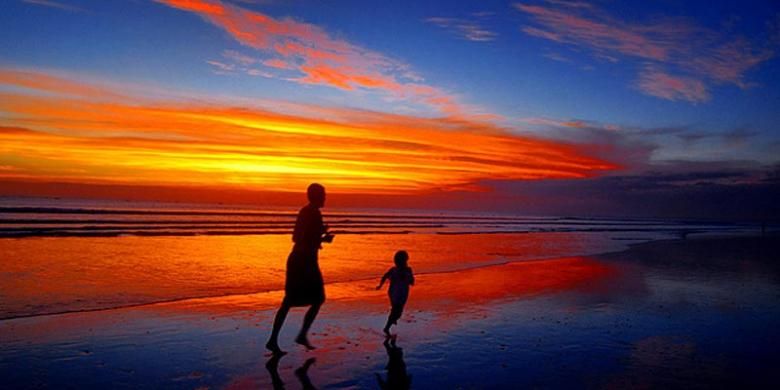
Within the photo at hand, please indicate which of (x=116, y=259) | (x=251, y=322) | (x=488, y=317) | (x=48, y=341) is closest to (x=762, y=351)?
(x=488, y=317)

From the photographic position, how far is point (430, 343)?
25.3 feet

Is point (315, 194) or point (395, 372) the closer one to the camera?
point (395, 372)

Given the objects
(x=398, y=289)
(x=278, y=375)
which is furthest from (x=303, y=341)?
(x=398, y=289)

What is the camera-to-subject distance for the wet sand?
6.09 meters

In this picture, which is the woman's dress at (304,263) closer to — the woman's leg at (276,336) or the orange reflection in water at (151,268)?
the woman's leg at (276,336)

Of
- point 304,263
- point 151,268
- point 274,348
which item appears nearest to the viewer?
point 274,348

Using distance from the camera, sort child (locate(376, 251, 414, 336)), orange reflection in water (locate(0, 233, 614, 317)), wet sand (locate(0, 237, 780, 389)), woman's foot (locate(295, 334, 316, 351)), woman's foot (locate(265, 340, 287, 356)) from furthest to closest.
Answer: orange reflection in water (locate(0, 233, 614, 317)), child (locate(376, 251, 414, 336)), woman's foot (locate(295, 334, 316, 351)), woman's foot (locate(265, 340, 287, 356)), wet sand (locate(0, 237, 780, 389))

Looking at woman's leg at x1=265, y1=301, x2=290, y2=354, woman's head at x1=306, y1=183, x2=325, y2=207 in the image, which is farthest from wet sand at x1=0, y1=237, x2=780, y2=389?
woman's head at x1=306, y1=183, x2=325, y2=207

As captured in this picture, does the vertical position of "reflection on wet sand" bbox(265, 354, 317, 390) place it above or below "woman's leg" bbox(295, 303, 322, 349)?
below

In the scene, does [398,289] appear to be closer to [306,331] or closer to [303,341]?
[306,331]

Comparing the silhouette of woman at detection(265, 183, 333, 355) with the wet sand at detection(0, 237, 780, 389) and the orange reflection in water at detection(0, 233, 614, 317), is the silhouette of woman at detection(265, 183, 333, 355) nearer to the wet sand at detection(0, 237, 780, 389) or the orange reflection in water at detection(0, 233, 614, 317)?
the wet sand at detection(0, 237, 780, 389)

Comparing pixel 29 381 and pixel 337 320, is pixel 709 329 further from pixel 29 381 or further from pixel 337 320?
pixel 29 381

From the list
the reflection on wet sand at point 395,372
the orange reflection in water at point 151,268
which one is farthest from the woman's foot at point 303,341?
the orange reflection in water at point 151,268

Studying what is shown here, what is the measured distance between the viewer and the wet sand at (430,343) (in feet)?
20.0
